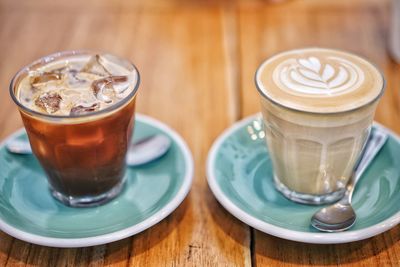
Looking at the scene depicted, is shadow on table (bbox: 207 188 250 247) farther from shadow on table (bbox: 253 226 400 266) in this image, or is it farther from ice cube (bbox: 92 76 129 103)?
ice cube (bbox: 92 76 129 103)

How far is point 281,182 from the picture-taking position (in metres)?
0.95

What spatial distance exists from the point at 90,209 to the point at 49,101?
0.61ft

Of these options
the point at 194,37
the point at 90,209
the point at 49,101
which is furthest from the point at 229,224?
the point at 194,37

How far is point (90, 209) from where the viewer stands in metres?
0.92

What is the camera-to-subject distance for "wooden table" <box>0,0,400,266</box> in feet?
2.74

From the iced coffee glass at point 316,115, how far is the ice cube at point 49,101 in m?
0.30

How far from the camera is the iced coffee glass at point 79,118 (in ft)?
2.77

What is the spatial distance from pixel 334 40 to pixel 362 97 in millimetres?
605

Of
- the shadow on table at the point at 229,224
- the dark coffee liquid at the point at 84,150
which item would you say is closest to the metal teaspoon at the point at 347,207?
the shadow on table at the point at 229,224

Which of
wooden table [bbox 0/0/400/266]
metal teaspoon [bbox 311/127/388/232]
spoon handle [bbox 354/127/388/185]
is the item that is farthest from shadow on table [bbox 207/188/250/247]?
spoon handle [bbox 354/127/388/185]

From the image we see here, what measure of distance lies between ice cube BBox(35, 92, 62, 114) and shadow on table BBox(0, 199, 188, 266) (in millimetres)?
203

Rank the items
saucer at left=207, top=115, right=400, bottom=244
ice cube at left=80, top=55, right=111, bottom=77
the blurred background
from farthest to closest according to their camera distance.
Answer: the blurred background < ice cube at left=80, top=55, right=111, bottom=77 < saucer at left=207, top=115, right=400, bottom=244

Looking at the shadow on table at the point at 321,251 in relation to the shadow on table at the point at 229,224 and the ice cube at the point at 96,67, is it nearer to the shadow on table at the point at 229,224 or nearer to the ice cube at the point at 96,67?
the shadow on table at the point at 229,224

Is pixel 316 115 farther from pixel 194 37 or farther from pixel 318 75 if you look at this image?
pixel 194 37
